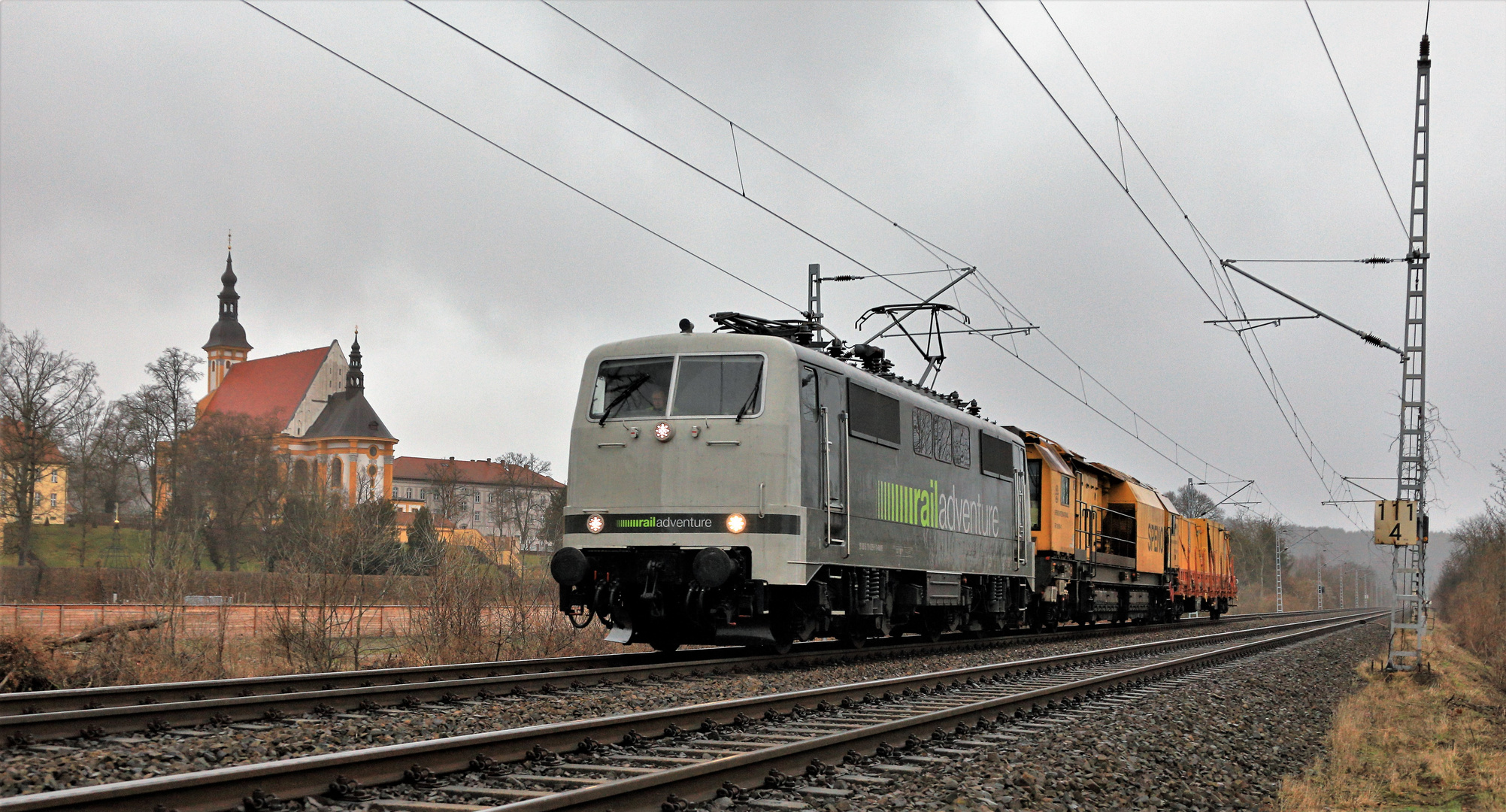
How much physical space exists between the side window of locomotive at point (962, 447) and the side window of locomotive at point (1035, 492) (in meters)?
4.43

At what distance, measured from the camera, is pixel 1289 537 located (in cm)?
9400

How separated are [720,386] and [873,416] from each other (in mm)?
2564

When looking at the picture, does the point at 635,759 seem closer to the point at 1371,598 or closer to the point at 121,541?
the point at 121,541

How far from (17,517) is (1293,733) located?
56639mm

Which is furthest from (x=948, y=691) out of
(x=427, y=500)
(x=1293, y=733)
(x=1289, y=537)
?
(x=427, y=500)

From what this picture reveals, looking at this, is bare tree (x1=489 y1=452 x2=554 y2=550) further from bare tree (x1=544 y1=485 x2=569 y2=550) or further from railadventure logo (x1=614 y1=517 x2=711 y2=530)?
railadventure logo (x1=614 y1=517 x2=711 y2=530)

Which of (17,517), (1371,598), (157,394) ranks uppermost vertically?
(157,394)

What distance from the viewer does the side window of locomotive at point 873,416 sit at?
14.9m

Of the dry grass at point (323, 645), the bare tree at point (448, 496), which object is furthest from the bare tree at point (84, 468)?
the dry grass at point (323, 645)

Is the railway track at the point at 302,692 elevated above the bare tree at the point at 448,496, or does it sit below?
below

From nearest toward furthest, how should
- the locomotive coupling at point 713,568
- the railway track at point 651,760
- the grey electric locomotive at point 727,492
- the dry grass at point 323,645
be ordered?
the railway track at point 651,760 < the dry grass at point 323,645 < the locomotive coupling at point 713,568 < the grey electric locomotive at point 727,492

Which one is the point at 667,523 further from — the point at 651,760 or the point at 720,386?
the point at 651,760

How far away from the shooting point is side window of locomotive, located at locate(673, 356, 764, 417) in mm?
13570

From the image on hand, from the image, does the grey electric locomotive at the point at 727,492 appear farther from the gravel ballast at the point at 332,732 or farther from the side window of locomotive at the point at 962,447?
the side window of locomotive at the point at 962,447
